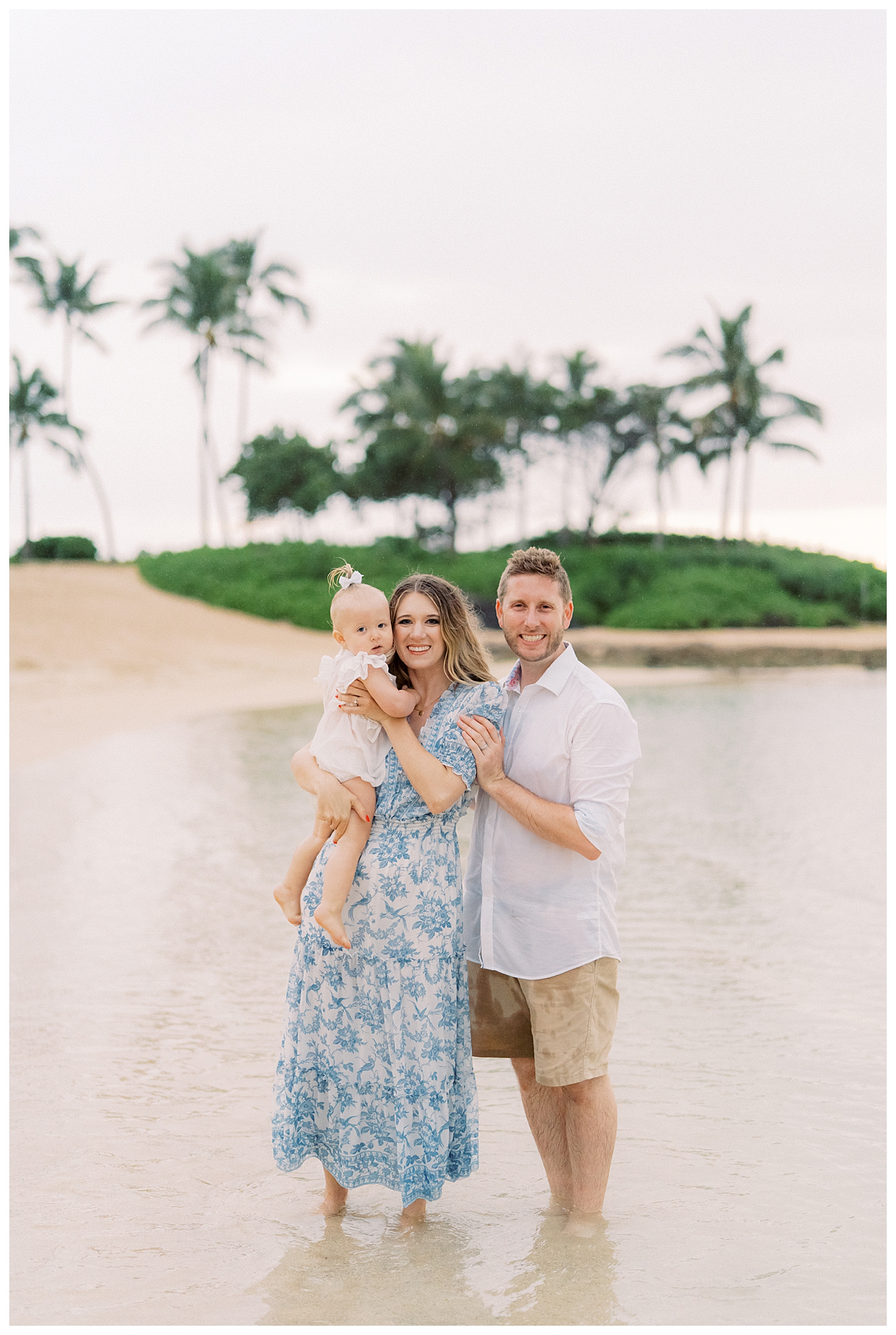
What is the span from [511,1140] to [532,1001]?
1149 mm

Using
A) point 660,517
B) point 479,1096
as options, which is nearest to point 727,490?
point 660,517

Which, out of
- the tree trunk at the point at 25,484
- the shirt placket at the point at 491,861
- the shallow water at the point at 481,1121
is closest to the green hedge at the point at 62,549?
the tree trunk at the point at 25,484

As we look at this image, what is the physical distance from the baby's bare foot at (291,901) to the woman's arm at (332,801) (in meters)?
Result: 0.23

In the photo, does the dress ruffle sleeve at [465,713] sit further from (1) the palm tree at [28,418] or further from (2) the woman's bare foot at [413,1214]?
(1) the palm tree at [28,418]

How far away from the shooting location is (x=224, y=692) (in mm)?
20500

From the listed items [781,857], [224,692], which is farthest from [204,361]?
[781,857]

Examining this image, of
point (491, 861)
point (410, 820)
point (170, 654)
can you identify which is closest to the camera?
point (410, 820)

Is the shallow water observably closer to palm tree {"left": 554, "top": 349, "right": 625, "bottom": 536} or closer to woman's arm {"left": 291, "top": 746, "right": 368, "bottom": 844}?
woman's arm {"left": 291, "top": 746, "right": 368, "bottom": 844}

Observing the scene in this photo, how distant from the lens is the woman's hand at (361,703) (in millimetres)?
2936

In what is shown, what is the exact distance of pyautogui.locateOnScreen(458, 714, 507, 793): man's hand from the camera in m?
2.93

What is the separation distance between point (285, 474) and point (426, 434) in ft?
22.0

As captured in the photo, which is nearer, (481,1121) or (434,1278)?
(434,1278)

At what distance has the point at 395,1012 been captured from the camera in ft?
9.82

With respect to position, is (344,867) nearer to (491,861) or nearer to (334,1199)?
(491,861)
